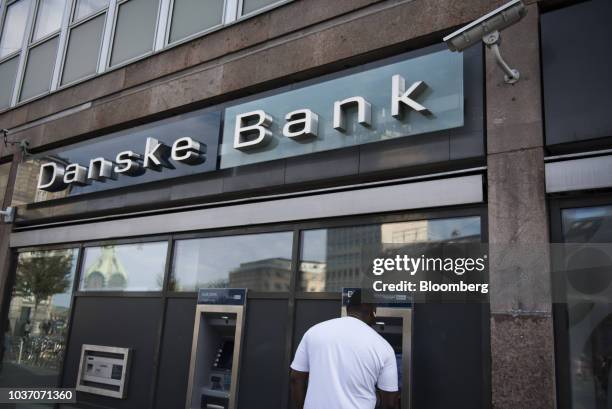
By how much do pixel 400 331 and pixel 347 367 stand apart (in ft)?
5.66

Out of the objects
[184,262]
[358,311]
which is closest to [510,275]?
[358,311]

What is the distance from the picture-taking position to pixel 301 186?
652 cm

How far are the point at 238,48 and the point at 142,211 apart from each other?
272 cm

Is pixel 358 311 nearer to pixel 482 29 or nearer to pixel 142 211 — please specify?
pixel 482 29

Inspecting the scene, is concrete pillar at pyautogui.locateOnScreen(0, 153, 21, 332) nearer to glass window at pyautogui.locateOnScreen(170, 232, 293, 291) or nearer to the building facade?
the building facade

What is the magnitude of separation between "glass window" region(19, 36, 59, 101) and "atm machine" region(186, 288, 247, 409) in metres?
6.24

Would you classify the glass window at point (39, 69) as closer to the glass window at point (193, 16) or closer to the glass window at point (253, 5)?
the glass window at point (193, 16)

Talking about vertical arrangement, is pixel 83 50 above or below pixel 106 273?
above

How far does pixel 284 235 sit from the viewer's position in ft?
21.4

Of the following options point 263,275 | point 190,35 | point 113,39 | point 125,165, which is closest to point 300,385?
point 263,275

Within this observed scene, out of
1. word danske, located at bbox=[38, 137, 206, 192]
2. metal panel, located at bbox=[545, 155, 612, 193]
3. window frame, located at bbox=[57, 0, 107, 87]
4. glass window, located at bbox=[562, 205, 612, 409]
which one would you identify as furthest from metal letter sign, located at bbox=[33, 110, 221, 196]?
glass window, located at bbox=[562, 205, 612, 409]

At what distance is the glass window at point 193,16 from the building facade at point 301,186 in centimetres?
4

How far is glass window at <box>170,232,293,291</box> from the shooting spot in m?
6.45

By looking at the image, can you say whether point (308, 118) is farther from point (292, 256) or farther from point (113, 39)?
point (113, 39)
